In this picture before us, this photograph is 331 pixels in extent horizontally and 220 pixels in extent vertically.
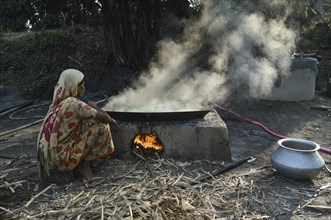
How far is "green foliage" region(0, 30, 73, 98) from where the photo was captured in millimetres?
11039

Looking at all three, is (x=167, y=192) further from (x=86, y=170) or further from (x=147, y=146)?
(x=147, y=146)

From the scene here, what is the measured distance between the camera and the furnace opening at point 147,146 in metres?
5.38

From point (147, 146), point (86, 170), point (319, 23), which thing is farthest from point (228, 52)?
point (86, 170)

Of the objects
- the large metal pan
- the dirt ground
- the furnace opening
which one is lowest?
the dirt ground

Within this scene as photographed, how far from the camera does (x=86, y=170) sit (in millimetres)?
4617

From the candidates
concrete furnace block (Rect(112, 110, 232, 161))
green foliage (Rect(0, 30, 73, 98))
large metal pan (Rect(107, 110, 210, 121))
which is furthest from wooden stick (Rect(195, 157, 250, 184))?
green foliage (Rect(0, 30, 73, 98))

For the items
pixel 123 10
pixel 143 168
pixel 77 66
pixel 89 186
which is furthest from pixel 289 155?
pixel 77 66

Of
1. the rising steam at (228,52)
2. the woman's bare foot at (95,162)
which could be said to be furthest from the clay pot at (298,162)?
the rising steam at (228,52)

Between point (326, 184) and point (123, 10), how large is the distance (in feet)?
24.6

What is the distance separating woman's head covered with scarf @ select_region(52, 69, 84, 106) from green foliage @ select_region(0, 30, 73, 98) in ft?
21.9

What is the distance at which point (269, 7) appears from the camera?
35.2 ft

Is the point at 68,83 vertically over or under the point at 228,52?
under

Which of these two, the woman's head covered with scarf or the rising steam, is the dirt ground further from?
the rising steam

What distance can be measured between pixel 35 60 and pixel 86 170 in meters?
8.98
